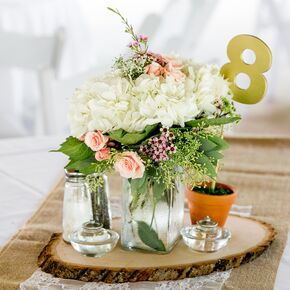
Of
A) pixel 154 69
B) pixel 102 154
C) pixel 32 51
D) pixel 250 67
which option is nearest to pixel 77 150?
pixel 102 154

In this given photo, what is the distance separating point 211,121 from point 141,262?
0.23 meters

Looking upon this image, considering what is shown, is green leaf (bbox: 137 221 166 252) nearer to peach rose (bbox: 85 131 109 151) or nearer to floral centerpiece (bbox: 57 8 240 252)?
floral centerpiece (bbox: 57 8 240 252)

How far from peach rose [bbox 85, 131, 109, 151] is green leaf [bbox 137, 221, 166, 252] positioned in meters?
0.15

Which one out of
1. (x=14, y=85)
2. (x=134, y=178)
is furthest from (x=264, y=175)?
(x=14, y=85)

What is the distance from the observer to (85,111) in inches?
35.1

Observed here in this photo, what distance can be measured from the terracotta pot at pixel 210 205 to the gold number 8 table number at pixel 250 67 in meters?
0.17

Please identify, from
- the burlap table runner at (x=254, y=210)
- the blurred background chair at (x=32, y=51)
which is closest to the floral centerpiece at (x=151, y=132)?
the burlap table runner at (x=254, y=210)

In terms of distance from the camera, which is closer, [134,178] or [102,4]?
[134,178]

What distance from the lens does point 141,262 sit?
94cm

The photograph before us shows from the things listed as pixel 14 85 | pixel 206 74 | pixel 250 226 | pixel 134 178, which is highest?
pixel 206 74

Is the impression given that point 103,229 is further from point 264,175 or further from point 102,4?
point 102,4

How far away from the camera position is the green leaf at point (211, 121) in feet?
2.95

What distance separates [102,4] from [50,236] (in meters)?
3.73

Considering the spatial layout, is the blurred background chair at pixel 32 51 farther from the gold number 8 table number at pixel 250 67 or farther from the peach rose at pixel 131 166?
the peach rose at pixel 131 166
